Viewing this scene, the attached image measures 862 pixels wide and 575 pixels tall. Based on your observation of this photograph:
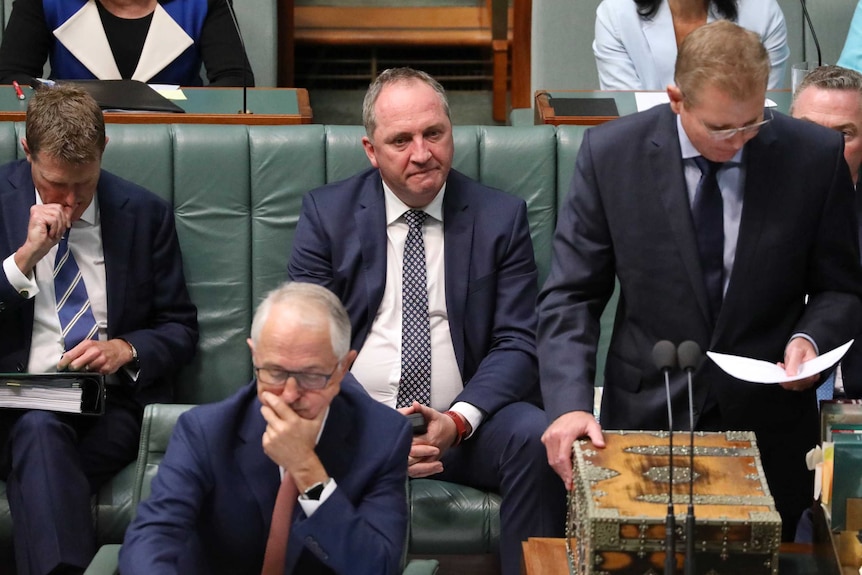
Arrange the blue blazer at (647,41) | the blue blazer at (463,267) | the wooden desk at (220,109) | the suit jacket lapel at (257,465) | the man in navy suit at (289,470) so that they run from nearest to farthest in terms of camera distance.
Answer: the man in navy suit at (289,470)
the suit jacket lapel at (257,465)
the blue blazer at (463,267)
the wooden desk at (220,109)
the blue blazer at (647,41)

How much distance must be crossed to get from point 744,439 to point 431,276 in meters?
1.09

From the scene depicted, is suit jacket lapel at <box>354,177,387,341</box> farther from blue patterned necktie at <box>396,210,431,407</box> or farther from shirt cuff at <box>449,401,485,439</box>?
shirt cuff at <box>449,401,485,439</box>

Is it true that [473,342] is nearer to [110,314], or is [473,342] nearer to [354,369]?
[354,369]

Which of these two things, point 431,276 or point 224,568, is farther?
point 431,276

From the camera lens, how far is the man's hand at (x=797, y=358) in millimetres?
2355

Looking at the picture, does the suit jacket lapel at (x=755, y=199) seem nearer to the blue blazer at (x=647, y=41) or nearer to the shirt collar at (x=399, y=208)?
the shirt collar at (x=399, y=208)

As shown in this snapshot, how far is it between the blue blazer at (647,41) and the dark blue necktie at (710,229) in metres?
1.65

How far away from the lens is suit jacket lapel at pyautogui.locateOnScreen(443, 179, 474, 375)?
3105 mm

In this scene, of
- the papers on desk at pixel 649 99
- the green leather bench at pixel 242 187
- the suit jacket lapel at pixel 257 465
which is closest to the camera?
the suit jacket lapel at pixel 257 465

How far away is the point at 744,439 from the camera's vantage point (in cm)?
222

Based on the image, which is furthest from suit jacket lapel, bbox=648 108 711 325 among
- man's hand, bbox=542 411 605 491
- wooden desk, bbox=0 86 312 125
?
wooden desk, bbox=0 86 312 125

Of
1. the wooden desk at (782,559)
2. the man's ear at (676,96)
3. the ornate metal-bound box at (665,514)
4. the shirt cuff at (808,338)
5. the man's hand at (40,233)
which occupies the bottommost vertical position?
the wooden desk at (782,559)

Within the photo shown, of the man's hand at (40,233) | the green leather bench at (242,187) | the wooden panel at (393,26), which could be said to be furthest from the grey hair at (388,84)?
the wooden panel at (393,26)

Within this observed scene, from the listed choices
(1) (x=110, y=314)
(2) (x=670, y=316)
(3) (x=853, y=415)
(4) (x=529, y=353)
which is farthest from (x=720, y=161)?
(1) (x=110, y=314)
